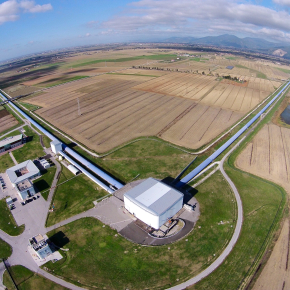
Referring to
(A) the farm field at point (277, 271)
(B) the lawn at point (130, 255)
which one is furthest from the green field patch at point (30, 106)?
(A) the farm field at point (277, 271)

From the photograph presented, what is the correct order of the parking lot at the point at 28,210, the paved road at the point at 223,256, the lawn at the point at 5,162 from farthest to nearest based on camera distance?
the lawn at the point at 5,162, the parking lot at the point at 28,210, the paved road at the point at 223,256

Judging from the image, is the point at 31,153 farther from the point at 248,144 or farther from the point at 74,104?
the point at 248,144

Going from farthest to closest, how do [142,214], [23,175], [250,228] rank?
[23,175] → [250,228] → [142,214]

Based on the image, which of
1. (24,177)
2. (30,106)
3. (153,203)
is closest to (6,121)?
(30,106)

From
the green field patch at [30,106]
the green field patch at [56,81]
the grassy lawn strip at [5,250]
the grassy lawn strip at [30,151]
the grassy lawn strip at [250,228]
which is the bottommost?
the grassy lawn strip at [250,228]

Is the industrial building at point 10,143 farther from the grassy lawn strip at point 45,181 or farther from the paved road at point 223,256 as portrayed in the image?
the paved road at point 223,256

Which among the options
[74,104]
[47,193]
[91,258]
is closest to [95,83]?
[74,104]

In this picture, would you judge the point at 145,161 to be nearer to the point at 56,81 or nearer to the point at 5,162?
the point at 5,162
